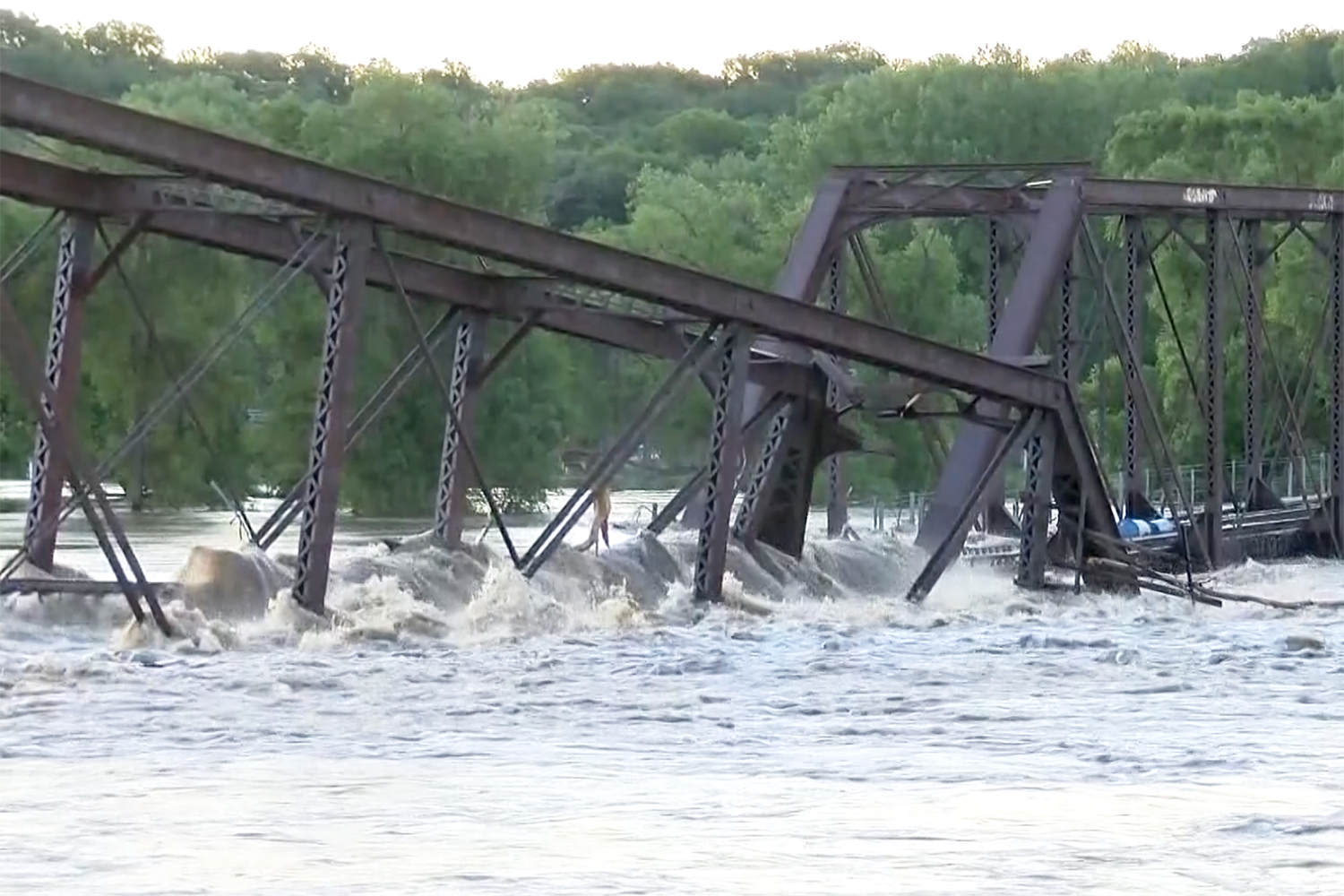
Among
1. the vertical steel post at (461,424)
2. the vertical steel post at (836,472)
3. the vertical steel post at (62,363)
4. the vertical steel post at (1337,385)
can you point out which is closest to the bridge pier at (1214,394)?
the vertical steel post at (1337,385)

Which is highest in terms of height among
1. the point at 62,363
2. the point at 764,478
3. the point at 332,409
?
the point at 62,363

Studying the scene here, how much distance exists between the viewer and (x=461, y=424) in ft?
117

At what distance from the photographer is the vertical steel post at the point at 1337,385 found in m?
58.1

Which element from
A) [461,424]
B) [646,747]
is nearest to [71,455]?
[646,747]

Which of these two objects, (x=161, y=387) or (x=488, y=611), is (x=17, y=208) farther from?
(x=488, y=611)

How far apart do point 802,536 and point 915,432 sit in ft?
156

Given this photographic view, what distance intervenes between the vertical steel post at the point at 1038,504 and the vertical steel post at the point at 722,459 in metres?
6.35

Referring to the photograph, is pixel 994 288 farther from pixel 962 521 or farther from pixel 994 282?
pixel 962 521

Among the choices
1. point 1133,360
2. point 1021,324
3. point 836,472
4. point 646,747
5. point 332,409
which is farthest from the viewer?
point 836,472

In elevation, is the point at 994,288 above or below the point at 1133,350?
above

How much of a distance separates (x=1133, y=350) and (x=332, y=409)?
79.6 feet

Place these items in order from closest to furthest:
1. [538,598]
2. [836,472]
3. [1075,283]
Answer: [538,598] → [1075,283] → [836,472]

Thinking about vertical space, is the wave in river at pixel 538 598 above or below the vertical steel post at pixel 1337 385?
below

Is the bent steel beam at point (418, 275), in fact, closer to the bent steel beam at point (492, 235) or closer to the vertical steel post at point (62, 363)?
the vertical steel post at point (62, 363)
